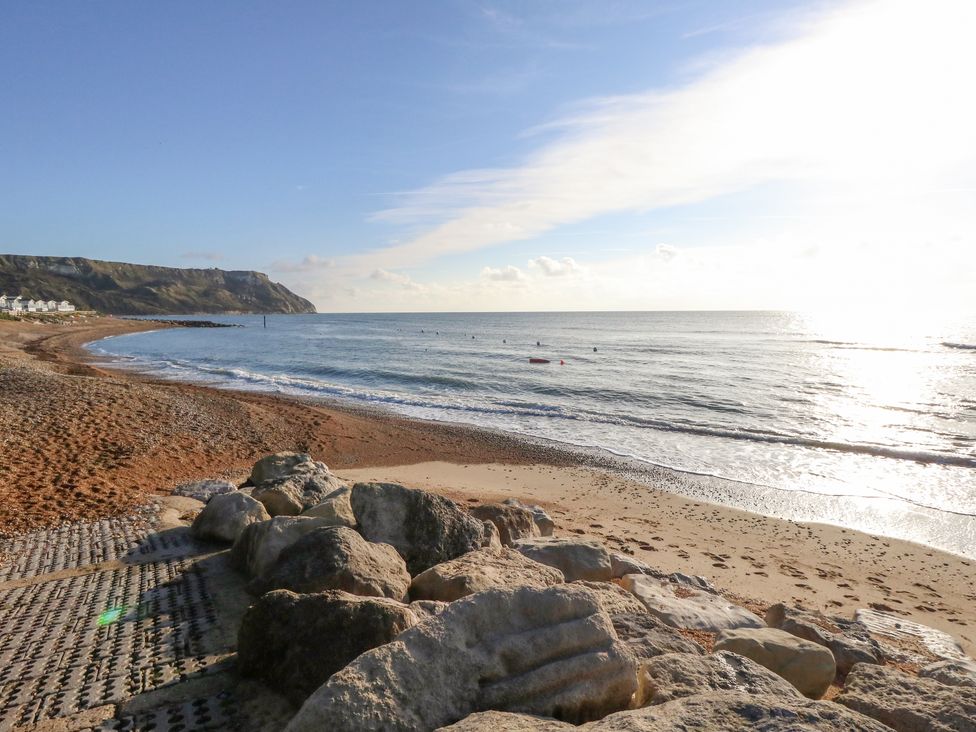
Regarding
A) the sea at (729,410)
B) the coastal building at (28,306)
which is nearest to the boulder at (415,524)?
the sea at (729,410)

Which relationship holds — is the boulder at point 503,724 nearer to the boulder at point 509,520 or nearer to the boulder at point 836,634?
the boulder at point 836,634

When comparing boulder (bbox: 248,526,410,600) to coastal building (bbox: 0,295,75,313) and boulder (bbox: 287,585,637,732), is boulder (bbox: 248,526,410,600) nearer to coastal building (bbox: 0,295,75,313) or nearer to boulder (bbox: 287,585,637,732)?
boulder (bbox: 287,585,637,732)

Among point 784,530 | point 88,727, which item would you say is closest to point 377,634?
point 88,727

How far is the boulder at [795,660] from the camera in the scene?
4.81 m

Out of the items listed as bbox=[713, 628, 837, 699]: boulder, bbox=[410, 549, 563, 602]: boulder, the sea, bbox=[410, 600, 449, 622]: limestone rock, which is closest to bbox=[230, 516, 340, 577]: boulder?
bbox=[410, 549, 563, 602]: boulder

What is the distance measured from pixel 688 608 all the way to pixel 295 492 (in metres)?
5.59

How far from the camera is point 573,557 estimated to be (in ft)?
22.8

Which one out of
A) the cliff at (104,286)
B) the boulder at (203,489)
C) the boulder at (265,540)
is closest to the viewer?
the boulder at (265,540)

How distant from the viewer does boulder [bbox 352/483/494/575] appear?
625cm

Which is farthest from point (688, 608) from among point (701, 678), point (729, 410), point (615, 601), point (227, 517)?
point (729, 410)

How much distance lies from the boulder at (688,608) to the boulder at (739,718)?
299cm

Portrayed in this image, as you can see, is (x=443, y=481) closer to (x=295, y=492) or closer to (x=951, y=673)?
(x=295, y=492)

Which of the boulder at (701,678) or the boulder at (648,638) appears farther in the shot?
the boulder at (648,638)

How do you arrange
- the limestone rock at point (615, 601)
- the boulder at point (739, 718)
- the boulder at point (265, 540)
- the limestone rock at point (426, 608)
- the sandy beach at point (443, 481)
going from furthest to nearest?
1. the sandy beach at point (443, 481)
2. the boulder at point (265, 540)
3. the limestone rock at point (615, 601)
4. the limestone rock at point (426, 608)
5. the boulder at point (739, 718)
